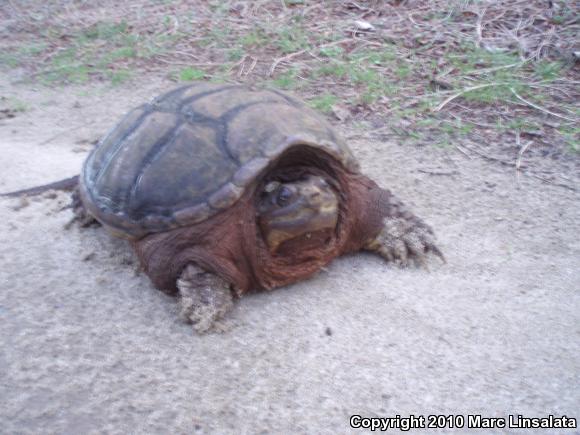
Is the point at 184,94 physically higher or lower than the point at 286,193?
higher

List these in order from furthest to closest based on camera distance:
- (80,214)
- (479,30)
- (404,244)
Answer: (479,30) < (80,214) < (404,244)

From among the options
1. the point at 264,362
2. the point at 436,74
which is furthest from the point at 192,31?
the point at 264,362

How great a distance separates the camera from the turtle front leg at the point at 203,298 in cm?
179

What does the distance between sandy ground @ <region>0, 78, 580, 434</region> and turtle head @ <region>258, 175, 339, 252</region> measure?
0.26 meters

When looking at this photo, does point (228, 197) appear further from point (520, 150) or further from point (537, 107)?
point (537, 107)

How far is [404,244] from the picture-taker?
2158 mm

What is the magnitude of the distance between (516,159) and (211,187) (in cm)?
196

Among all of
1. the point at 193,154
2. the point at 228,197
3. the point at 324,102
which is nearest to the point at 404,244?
the point at 228,197

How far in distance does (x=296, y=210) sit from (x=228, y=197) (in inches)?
9.4

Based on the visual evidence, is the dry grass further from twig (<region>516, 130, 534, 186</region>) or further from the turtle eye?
the turtle eye

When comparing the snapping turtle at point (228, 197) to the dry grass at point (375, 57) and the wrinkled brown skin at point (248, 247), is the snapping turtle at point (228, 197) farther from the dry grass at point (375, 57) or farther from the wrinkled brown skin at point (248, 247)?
the dry grass at point (375, 57)

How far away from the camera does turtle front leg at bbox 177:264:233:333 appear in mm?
1792

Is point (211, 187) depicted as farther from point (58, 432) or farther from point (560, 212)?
point (560, 212)

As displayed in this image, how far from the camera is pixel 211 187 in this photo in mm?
1811
